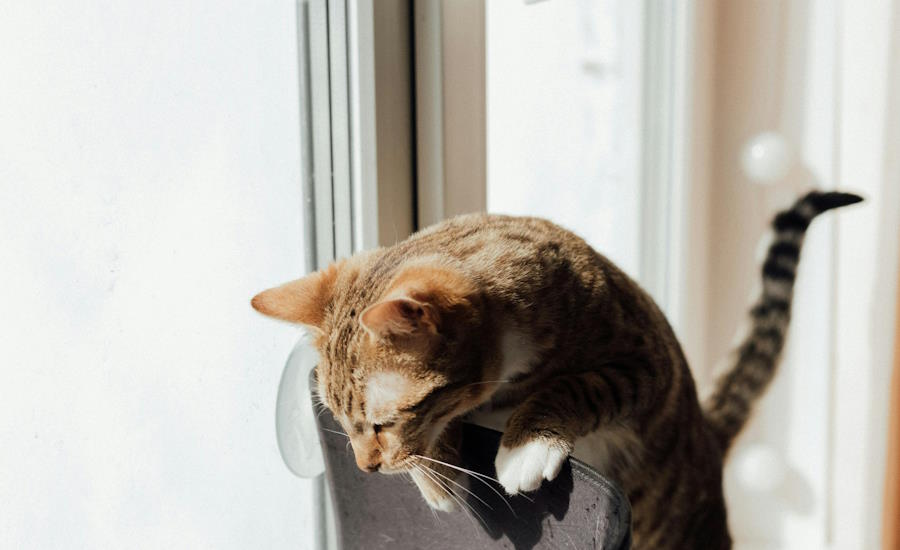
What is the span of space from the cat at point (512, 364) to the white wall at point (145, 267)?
6.6 inches

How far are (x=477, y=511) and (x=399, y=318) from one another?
0.50 ft

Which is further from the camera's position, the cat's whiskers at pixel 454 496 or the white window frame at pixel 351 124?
the white window frame at pixel 351 124

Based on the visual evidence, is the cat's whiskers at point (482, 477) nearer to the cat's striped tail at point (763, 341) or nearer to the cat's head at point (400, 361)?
the cat's head at point (400, 361)

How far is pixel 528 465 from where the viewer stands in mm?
483

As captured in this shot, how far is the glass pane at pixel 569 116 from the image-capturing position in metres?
1.17

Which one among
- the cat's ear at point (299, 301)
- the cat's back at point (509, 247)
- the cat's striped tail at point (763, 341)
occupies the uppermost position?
the cat's back at point (509, 247)

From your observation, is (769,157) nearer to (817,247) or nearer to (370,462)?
(817,247)

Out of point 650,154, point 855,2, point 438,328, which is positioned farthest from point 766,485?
point 438,328

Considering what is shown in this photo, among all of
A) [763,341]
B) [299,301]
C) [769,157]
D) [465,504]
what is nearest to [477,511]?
[465,504]

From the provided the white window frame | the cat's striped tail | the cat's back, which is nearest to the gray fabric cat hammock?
the cat's back

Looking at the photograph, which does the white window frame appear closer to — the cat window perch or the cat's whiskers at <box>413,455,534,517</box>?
the cat window perch

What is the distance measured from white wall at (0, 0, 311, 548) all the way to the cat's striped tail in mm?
616

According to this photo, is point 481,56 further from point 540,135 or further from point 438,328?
point 438,328

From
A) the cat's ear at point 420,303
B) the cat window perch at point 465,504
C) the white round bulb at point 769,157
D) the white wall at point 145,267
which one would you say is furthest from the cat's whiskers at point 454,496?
the white round bulb at point 769,157
